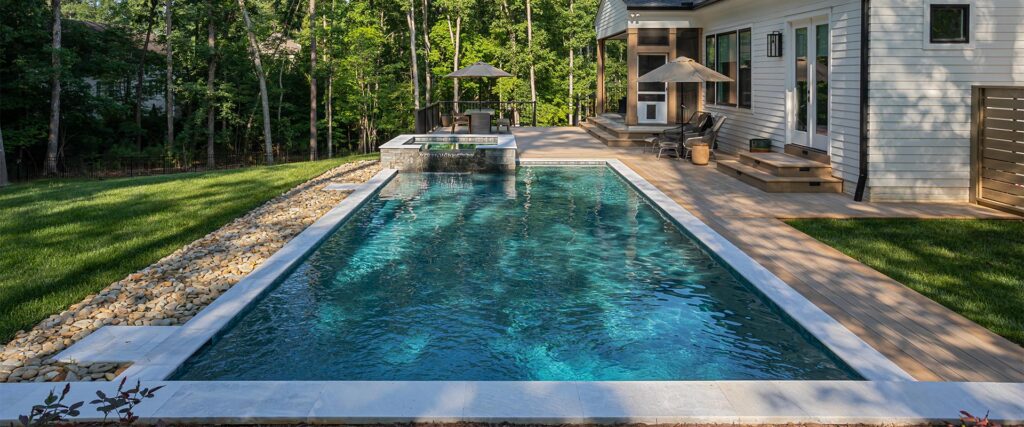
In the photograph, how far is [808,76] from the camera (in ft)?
44.6

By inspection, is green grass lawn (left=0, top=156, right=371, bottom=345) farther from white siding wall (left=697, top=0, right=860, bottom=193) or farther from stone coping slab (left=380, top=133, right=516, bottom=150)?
white siding wall (left=697, top=0, right=860, bottom=193)

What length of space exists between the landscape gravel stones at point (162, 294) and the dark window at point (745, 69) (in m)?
9.50

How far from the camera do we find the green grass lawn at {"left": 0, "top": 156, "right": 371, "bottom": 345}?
701cm

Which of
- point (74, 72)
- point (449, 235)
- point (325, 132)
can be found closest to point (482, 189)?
point (449, 235)

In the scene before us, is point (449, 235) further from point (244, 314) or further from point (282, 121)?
point (282, 121)

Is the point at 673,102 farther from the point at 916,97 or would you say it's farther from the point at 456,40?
the point at 456,40

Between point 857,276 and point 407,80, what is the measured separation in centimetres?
3774

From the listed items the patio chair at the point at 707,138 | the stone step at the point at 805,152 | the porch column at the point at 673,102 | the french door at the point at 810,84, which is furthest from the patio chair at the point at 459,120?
the french door at the point at 810,84

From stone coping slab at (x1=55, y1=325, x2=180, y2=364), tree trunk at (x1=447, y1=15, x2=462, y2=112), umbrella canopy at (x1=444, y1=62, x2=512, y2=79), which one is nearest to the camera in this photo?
stone coping slab at (x1=55, y1=325, x2=180, y2=364)

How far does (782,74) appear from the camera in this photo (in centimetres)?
1466

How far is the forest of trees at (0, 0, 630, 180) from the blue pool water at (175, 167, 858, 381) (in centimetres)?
2292

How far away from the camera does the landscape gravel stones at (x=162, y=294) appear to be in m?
5.07

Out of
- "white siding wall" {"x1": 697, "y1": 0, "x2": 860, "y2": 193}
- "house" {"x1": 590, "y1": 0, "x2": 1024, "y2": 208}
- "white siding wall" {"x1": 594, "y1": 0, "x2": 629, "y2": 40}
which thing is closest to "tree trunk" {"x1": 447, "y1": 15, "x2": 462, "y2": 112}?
"white siding wall" {"x1": 594, "y1": 0, "x2": 629, "y2": 40}

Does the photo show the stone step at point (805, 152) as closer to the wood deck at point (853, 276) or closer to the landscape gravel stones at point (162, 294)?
the wood deck at point (853, 276)
